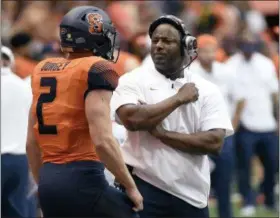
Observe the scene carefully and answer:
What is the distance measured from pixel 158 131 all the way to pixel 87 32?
37.1 inches

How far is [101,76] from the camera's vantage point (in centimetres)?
573

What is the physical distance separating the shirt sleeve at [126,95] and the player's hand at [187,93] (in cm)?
27

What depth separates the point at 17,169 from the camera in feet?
29.7

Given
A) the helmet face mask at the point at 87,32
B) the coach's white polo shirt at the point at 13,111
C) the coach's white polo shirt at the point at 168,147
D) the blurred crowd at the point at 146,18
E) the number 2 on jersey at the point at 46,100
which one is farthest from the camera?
the blurred crowd at the point at 146,18

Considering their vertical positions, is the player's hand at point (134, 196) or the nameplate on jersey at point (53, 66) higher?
the nameplate on jersey at point (53, 66)

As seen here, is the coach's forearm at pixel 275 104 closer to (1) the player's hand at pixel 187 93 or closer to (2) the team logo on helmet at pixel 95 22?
(1) the player's hand at pixel 187 93

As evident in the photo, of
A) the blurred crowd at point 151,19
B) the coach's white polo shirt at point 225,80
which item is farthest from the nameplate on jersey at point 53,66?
the blurred crowd at point 151,19

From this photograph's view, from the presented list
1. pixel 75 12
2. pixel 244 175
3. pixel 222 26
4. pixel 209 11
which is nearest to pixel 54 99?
pixel 75 12

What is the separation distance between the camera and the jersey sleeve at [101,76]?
225 inches

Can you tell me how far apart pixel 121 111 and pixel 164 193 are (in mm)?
585

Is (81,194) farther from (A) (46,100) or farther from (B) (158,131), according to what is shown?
(B) (158,131)

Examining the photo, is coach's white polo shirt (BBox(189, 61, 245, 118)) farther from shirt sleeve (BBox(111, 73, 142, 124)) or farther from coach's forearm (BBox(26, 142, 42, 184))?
coach's forearm (BBox(26, 142, 42, 184))

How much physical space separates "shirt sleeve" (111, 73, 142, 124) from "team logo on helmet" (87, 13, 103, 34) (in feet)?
2.55

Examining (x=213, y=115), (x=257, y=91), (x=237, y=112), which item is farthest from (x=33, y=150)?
(x=257, y=91)
